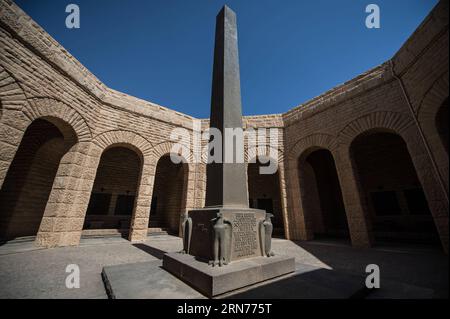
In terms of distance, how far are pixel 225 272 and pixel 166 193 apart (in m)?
11.0

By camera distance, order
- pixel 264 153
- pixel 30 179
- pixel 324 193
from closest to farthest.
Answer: pixel 30 179 < pixel 264 153 < pixel 324 193

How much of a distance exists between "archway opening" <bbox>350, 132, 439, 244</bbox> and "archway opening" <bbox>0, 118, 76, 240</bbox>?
13.1 m

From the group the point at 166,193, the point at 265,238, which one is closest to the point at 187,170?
the point at 166,193

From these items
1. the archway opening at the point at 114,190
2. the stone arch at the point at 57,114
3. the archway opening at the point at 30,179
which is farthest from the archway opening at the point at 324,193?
the archway opening at the point at 30,179

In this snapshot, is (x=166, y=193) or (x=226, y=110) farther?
(x=166, y=193)

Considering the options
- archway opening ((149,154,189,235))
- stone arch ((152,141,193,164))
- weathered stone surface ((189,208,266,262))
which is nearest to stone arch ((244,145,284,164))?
stone arch ((152,141,193,164))

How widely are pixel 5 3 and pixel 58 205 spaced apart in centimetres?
532

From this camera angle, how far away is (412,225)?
28.9 ft

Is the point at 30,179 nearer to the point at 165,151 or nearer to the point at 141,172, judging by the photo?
the point at 141,172

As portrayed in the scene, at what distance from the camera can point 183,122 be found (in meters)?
8.91

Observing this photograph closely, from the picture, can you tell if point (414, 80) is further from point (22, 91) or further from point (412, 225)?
point (22, 91)

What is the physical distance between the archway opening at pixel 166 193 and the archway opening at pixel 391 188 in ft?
32.0

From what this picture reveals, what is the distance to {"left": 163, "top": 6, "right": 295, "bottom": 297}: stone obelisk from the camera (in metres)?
2.43
